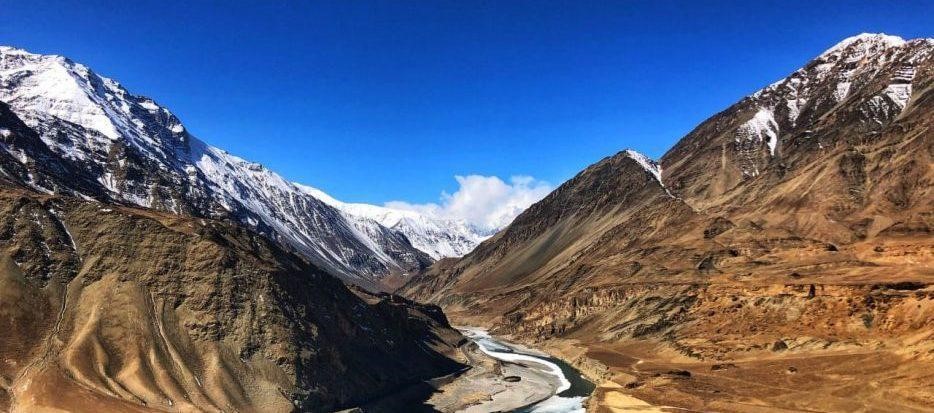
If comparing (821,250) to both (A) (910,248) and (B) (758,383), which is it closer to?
(A) (910,248)

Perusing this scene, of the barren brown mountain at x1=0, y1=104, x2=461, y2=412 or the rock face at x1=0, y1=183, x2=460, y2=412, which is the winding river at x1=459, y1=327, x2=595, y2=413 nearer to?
the barren brown mountain at x1=0, y1=104, x2=461, y2=412

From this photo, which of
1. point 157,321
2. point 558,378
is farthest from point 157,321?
point 558,378

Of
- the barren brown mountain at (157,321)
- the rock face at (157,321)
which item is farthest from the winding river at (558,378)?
the rock face at (157,321)

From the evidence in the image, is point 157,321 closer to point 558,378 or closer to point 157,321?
point 157,321

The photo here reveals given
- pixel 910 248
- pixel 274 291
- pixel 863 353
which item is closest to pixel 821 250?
pixel 910 248

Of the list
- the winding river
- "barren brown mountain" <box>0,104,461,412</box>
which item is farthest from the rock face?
the winding river
